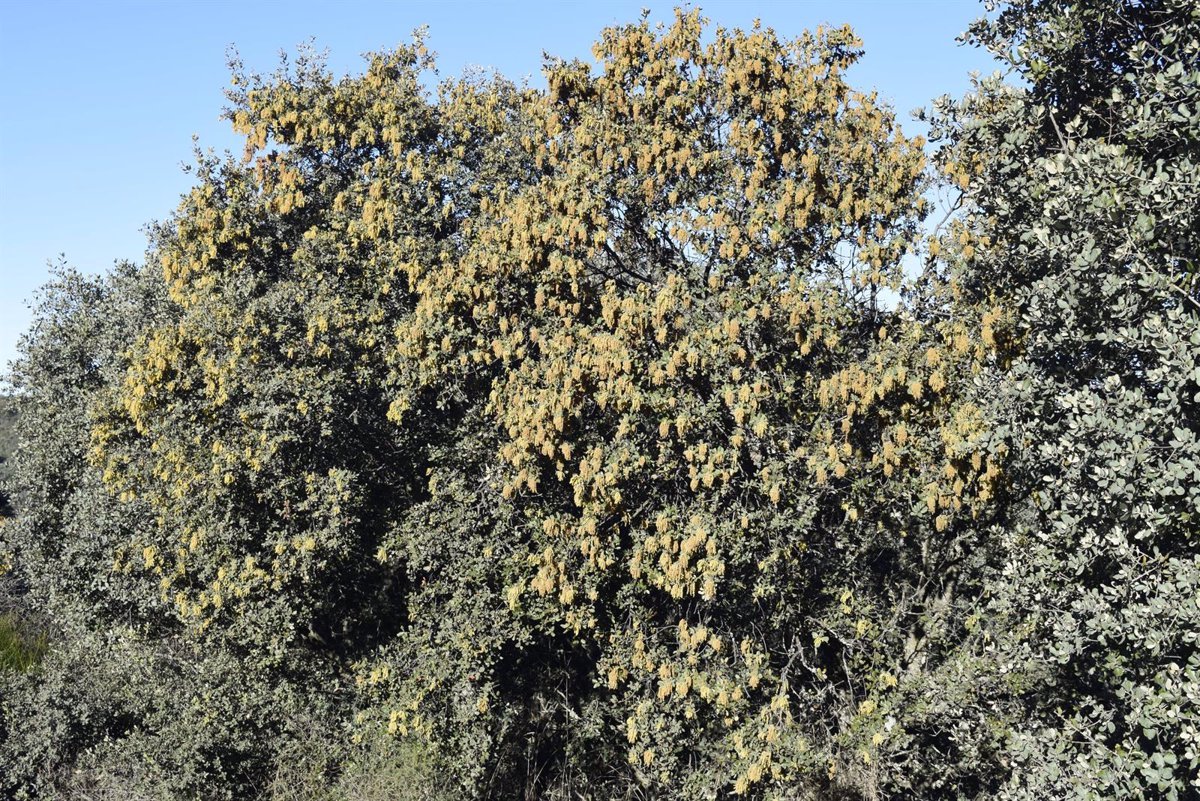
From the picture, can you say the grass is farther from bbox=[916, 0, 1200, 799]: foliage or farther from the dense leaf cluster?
bbox=[916, 0, 1200, 799]: foliage

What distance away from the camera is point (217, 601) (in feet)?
45.2

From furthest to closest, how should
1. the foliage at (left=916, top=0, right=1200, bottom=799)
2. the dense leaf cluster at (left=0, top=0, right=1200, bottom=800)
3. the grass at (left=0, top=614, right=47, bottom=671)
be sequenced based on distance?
the grass at (left=0, top=614, right=47, bottom=671)
the dense leaf cluster at (left=0, top=0, right=1200, bottom=800)
the foliage at (left=916, top=0, right=1200, bottom=799)

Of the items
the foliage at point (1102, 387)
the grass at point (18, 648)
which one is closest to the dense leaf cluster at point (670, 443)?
the foliage at point (1102, 387)

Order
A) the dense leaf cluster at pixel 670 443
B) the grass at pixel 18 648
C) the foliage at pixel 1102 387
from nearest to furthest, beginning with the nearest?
the foliage at pixel 1102 387
the dense leaf cluster at pixel 670 443
the grass at pixel 18 648

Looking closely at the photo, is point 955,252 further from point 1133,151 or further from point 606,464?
point 606,464

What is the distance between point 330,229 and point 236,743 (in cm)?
766

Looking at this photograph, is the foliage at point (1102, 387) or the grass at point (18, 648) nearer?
the foliage at point (1102, 387)

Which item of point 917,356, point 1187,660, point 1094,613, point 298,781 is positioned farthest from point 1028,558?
point 298,781

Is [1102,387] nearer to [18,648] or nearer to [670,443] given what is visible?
[670,443]

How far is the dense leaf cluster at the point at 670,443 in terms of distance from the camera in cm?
909

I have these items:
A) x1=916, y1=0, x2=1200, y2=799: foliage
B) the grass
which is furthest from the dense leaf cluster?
the grass

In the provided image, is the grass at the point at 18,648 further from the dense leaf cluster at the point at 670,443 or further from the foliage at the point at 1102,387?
the foliage at the point at 1102,387

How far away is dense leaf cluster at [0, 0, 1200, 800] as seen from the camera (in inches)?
358

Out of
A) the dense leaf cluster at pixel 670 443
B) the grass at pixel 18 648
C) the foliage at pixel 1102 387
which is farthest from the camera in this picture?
the grass at pixel 18 648
